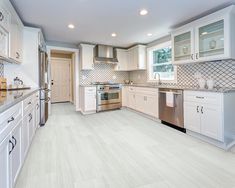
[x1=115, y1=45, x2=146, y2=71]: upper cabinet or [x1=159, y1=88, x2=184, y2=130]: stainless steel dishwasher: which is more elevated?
[x1=115, y1=45, x2=146, y2=71]: upper cabinet

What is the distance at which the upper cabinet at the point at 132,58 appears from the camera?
512cm

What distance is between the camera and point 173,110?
3273mm

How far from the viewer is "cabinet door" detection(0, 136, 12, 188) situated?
3.48 feet

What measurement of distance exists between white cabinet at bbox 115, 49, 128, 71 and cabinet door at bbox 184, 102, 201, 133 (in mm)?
3299

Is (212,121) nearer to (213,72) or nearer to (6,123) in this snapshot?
(213,72)

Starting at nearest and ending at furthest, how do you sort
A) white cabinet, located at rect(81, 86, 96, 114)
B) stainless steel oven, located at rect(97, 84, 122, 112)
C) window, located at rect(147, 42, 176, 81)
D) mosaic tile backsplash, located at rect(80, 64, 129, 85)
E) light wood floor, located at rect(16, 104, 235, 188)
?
light wood floor, located at rect(16, 104, 235, 188)
window, located at rect(147, 42, 176, 81)
white cabinet, located at rect(81, 86, 96, 114)
stainless steel oven, located at rect(97, 84, 122, 112)
mosaic tile backsplash, located at rect(80, 64, 129, 85)

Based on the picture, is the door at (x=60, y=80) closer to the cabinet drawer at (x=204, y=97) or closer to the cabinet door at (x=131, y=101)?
the cabinet door at (x=131, y=101)

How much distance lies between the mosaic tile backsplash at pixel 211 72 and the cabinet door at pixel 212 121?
73cm

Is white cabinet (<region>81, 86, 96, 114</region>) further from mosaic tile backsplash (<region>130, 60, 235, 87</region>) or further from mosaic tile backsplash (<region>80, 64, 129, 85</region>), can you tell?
mosaic tile backsplash (<region>130, 60, 235, 87</region>)

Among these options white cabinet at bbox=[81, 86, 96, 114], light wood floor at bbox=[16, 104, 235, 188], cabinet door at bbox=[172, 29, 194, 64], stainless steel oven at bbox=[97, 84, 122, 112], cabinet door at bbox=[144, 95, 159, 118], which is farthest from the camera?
stainless steel oven at bbox=[97, 84, 122, 112]

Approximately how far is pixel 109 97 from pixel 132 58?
1702mm

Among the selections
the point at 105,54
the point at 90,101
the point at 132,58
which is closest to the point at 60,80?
the point at 105,54

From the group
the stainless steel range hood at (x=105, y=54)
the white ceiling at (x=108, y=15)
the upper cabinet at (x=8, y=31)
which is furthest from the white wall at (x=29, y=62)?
the stainless steel range hood at (x=105, y=54)

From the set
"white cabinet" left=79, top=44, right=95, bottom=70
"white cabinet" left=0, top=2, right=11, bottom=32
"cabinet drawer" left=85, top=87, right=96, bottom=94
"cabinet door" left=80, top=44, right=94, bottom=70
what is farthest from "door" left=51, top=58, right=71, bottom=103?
"white cabinet" left=0, top=2, right=11, bottom=32
